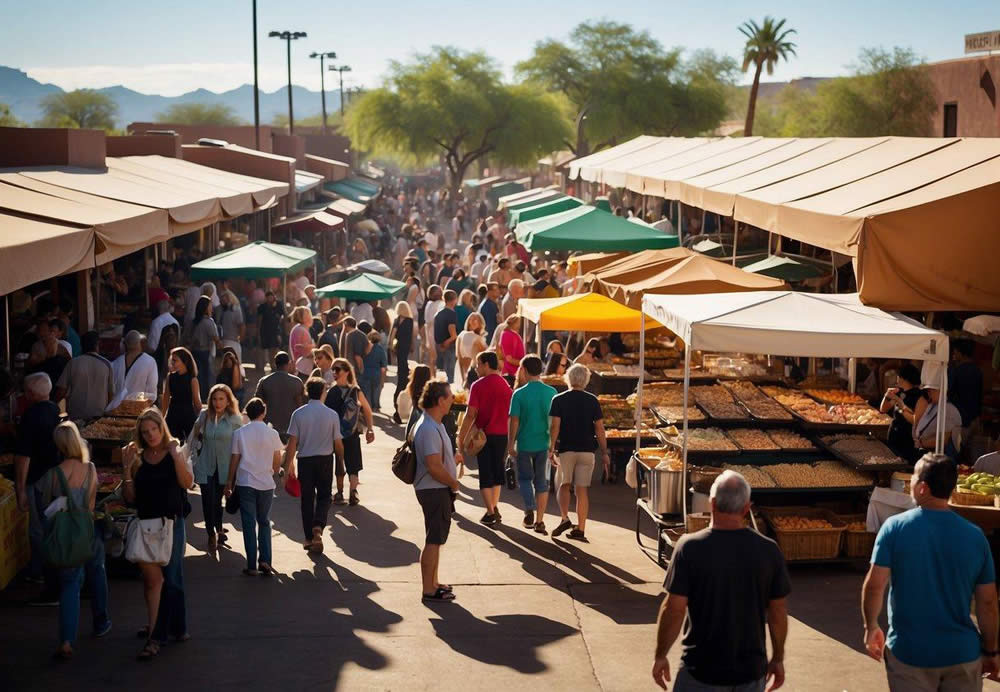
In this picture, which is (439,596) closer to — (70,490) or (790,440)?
(70,490)

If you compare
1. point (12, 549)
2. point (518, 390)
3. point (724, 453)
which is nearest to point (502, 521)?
point (518, 390)

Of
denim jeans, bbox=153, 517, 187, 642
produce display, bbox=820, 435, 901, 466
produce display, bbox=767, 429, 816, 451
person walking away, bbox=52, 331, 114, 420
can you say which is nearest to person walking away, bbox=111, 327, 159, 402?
person walking away, bbox=52, 331, 114, 420

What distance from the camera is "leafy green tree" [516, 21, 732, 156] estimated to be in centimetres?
7650

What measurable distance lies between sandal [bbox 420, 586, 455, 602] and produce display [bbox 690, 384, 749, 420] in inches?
155

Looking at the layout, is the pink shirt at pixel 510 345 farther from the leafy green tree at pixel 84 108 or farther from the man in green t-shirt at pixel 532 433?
the leafy green tree at pixel 84 108

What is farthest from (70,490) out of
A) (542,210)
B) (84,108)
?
(84,108)

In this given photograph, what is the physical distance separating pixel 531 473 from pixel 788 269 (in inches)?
291

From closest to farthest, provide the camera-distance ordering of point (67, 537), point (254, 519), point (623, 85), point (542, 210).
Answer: point (67, 537) → point (254, 519) → point (542, 210) → point (623, 85)

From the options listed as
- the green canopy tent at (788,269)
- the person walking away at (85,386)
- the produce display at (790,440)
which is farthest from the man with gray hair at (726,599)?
the green canopy tent at (788,269)

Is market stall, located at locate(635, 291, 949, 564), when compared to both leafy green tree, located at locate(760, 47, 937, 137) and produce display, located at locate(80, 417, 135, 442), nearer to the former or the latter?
produce display, located at locate(80, 417, 135, 442)

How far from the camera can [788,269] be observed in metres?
17.1

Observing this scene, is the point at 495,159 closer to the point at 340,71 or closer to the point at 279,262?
the point at 340,71

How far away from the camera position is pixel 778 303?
9.71 meters

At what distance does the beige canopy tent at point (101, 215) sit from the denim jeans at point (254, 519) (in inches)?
156
